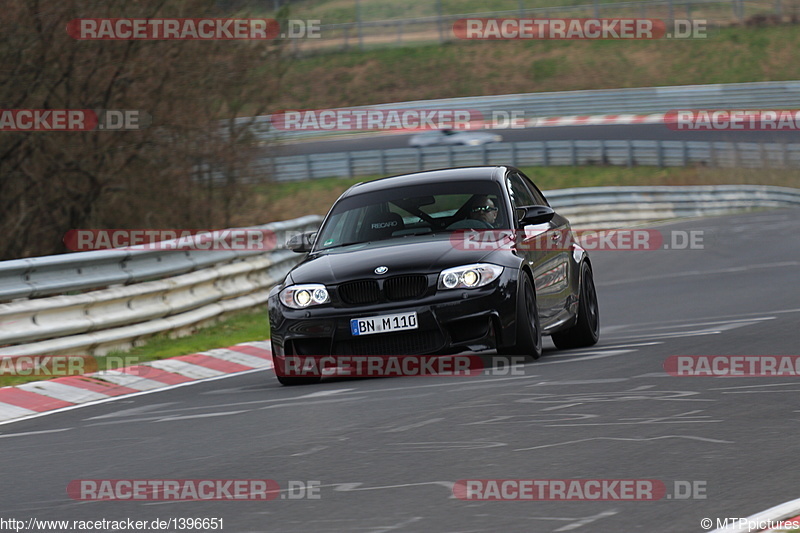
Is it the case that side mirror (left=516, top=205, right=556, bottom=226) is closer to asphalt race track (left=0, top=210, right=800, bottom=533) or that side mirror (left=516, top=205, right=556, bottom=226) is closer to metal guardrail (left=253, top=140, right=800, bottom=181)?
asphalt race track (left=0, top=210, right=800, bottom=533)

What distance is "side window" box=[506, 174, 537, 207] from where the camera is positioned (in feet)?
37.6

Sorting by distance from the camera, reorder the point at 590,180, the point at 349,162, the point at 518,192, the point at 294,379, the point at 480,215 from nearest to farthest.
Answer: the point at 294,379
the point at 480,215
the point at 518,192
the point at 590,180
the point at 349,162

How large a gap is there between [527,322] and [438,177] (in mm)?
1720

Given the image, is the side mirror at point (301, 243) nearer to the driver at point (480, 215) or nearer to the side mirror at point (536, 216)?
the driver at point (480, 215)

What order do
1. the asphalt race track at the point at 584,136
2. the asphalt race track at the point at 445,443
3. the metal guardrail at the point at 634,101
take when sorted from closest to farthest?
the asphalt race track at the point at 445,443
the asphalt race track at the point at 584,136
the metal guardrail at the point at 634,101

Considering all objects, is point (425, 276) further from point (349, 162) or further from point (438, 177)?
point (349, 162)

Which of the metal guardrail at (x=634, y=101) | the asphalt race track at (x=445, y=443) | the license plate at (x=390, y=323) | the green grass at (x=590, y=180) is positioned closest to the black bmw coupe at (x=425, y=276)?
the license plate at (x=390, y=323)

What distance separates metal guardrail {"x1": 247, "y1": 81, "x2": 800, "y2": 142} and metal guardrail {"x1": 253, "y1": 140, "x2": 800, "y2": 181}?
7.72 metres

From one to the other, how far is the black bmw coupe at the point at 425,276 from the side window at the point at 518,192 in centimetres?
3

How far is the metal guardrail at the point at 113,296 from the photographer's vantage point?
460 inches

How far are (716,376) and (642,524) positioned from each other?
14.3 feet

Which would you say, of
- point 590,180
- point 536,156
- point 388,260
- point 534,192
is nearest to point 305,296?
point 388,260

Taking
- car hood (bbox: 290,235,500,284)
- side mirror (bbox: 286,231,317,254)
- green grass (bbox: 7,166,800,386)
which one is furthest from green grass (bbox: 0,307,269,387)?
green grass (bbox: 7,166,800,386)

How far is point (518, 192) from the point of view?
38.5 ft
